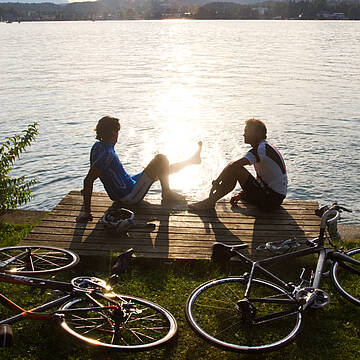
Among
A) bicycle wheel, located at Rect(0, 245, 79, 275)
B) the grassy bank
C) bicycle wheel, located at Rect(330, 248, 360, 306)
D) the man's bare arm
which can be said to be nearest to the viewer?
the grassy bank

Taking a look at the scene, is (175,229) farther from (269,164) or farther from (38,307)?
(38,307)

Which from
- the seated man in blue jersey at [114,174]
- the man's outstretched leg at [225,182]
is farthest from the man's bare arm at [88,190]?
the man's outstretched leg at [225,182]

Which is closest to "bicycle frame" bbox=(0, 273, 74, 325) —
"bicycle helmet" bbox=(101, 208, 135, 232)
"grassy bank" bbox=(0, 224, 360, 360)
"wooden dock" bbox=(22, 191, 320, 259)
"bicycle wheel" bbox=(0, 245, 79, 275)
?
"grassy bank" bbox=(0, 224, 360, 360)

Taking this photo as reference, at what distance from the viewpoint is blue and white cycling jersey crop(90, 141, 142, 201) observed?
7.73 meters

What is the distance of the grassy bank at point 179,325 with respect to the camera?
16.3ft

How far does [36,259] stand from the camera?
247 inches

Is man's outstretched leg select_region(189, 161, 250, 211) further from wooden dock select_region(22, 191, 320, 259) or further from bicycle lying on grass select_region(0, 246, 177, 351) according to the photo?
bicycle lying on grass select_region(0, 246, 177, 351)

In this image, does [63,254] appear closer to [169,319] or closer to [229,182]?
[169,319]

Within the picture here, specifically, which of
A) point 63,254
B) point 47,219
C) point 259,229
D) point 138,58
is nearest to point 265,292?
point 259,229

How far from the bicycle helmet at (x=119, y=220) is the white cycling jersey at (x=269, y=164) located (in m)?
2.20

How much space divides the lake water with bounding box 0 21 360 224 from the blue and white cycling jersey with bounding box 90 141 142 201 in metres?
4.93

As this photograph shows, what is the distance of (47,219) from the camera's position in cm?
795

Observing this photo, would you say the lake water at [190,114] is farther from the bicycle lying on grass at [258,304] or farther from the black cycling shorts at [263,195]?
the bicycle lying on grass at [258,304]

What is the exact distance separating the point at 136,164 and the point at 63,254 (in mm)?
9528
